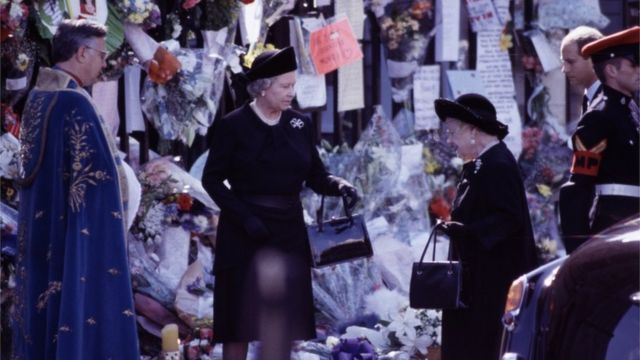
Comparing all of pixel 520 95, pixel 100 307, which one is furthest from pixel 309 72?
pixel 100 307

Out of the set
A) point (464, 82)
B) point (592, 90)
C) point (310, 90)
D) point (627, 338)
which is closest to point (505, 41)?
point (464, 82)

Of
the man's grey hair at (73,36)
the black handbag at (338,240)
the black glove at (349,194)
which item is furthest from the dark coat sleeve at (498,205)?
the man's grey hair at (73,36)

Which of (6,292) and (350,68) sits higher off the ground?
(350,68)

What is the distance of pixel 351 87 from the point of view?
36.5 ft

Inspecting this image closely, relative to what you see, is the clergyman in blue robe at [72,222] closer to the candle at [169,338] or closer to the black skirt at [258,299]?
the black skirt at [258,299]

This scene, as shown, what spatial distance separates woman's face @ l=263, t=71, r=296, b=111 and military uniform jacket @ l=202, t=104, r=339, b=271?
10cm

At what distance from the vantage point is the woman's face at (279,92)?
750 centimetres

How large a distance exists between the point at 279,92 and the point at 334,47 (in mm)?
3207

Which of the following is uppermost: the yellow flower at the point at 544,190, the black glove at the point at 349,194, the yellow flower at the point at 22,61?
the yellow flower at the point at 22,61

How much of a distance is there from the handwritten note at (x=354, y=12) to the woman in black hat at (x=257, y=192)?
A: 3.36 meters

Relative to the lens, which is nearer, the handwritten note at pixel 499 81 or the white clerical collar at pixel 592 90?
the white clerical collar at pixel 592 90

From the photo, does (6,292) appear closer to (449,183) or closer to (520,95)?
(449,183)

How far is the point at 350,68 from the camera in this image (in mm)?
11047

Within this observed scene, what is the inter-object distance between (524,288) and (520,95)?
24.3 feet
